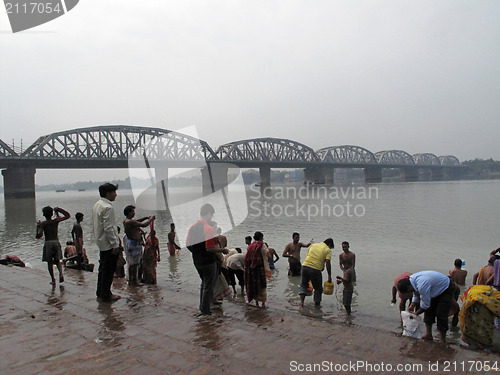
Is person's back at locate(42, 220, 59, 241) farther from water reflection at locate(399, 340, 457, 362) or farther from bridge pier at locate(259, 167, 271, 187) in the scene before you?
bridge pier at locate(259, 167, 271, 187)

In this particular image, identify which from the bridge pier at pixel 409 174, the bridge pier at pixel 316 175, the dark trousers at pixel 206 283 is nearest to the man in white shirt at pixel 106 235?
the dark trousers at pixel 206 283

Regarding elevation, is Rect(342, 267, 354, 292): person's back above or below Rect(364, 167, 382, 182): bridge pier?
below

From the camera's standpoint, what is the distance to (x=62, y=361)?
3.69 m

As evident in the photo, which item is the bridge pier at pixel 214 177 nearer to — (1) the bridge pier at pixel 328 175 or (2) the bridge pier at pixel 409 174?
(1) the bridge pier at pixel 328 175

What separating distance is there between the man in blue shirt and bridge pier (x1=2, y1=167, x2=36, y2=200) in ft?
276

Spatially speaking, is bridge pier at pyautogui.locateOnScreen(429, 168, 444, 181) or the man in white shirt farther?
bridge pier at pyautogui.locateOnScreen(429, 168, 444, 181)

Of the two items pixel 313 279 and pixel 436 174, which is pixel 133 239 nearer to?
pixel 313 279

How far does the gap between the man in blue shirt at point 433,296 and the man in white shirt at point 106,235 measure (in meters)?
4.66

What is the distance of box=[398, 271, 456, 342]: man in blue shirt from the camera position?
4.97m

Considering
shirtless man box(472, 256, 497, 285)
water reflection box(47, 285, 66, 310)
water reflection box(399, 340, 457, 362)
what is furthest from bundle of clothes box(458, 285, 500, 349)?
water reflection box(47, 285, 66, 310)

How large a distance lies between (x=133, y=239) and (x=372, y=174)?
149418mm

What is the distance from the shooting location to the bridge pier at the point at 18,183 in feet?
240

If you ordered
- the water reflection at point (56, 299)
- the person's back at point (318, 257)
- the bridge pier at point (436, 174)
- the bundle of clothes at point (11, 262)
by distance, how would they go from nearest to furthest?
the water reflection at point (56, 299)
the person's back at point (318, 257)
the bundle of clothes at point (11, 262)
the bridge pier at point (436, 174)

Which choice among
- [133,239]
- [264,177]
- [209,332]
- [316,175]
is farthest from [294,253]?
[316,175]
